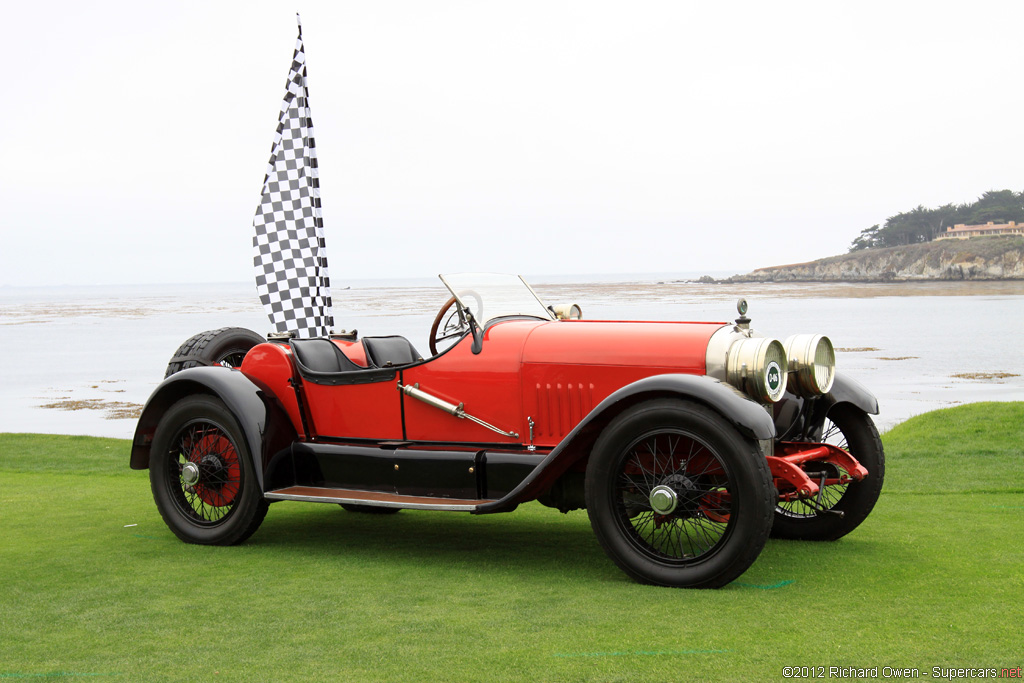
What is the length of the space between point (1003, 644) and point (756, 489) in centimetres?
115

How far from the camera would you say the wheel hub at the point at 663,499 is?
14.5 ft

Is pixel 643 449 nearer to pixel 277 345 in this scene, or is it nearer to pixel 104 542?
pixel 277 345

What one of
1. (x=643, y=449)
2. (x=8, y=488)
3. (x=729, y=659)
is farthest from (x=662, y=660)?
(x=8, y=488)

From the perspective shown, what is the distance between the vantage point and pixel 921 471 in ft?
26.7

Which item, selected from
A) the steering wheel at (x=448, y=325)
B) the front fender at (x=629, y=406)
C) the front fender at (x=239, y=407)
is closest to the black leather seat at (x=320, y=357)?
the front fender at (x=239, y=407)

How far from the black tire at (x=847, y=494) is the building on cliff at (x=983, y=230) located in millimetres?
76331


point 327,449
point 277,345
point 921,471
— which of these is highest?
point 277,345

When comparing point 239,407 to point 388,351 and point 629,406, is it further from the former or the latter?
point 629,406

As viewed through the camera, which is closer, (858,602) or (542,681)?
(542,681)

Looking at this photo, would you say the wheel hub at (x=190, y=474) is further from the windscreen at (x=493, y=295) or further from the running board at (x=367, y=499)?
the windscreen at (x=493, y=295)

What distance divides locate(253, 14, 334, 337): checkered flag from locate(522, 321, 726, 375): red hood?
319 centimetres

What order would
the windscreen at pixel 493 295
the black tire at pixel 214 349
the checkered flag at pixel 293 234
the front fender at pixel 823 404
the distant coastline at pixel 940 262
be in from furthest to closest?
1. the distant coastline at pixel 940 262
2. the checkered flag at pixel 293 234
3. the black tire at pixel 214 349
4. the windscreen at pixel 493 295
5. the front fender at pixel 823 404

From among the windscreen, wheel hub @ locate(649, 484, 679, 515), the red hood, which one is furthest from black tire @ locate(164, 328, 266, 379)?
wheel hub @ locate(649, 484, 679, 515)

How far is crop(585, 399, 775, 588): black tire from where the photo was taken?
427 cm
